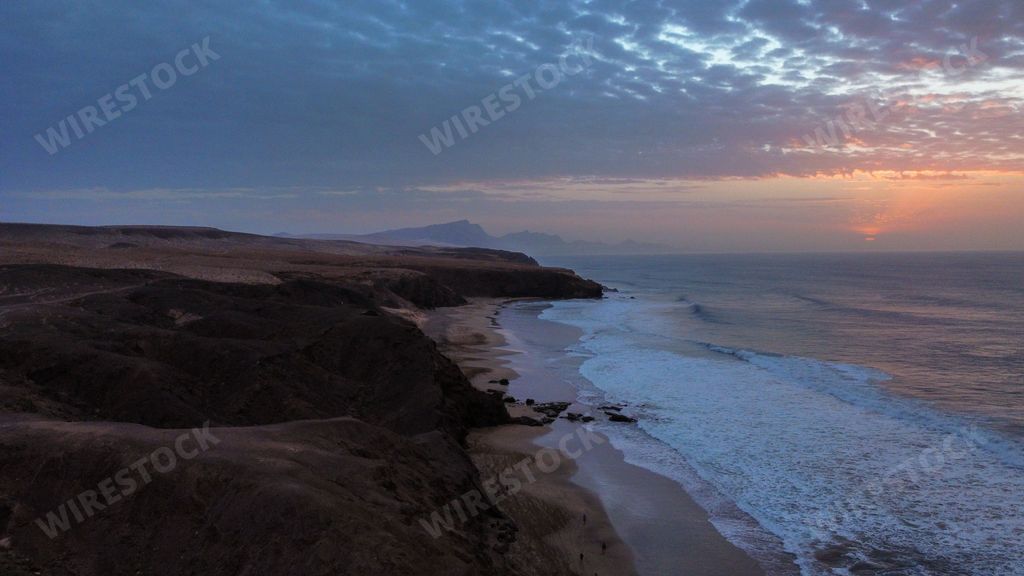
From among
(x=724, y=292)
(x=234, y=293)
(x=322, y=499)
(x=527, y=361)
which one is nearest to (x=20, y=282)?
(x=234, y=293)

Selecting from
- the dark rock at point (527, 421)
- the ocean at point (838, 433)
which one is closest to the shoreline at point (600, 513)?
the dark rock at point (527, 421)

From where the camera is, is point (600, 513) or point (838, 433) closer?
point (600, 513)

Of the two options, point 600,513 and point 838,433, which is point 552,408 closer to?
point 600,513

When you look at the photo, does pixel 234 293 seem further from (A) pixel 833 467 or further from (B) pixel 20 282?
(A) pixel 833 467

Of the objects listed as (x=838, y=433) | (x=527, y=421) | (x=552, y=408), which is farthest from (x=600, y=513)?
(x=838, y=433)

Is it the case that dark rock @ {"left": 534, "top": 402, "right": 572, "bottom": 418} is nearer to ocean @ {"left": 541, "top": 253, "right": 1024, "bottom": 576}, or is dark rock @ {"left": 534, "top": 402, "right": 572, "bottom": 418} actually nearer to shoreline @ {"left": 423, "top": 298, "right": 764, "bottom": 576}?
shoreline @ {"left": 423, "top": 298, "right": 764, "bottom": 576}

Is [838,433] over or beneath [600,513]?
over

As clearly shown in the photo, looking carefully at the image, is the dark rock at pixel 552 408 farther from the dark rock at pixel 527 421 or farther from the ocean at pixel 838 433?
the ocean at pixel 838 433

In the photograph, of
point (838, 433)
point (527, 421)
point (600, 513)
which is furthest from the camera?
point (527, 421)
